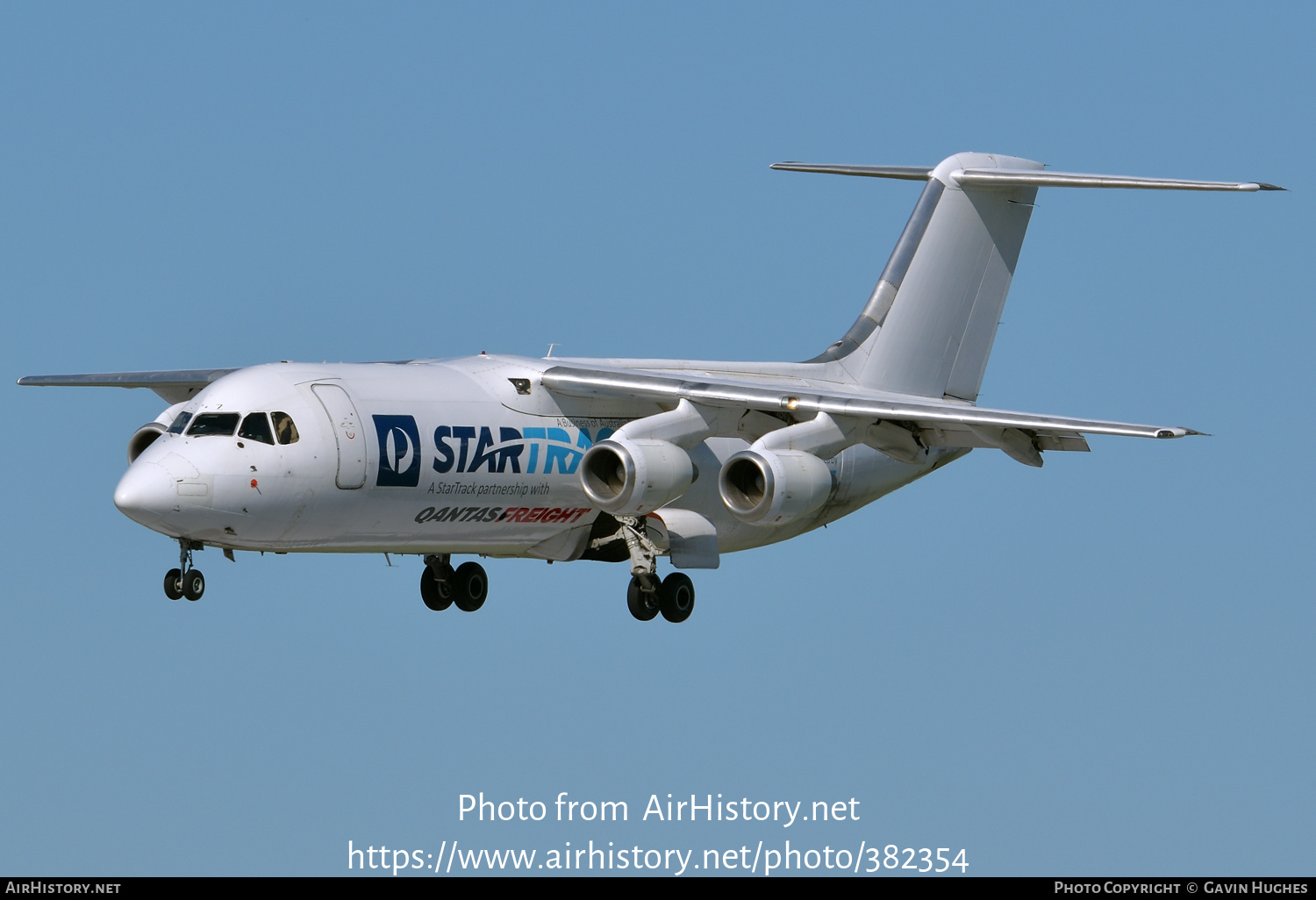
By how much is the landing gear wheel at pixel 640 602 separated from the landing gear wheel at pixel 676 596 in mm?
80

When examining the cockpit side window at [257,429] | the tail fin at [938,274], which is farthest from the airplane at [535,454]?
the tail fin at [938,274]

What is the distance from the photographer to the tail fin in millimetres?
19562

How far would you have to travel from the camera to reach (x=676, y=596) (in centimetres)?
1736

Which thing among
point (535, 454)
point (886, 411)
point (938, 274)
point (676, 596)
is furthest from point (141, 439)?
point (938, 274)

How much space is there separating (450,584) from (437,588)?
4.9 inches

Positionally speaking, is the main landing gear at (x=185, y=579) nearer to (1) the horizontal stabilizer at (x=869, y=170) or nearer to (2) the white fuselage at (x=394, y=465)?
(2) the white fuselage at (x=394, y=465)

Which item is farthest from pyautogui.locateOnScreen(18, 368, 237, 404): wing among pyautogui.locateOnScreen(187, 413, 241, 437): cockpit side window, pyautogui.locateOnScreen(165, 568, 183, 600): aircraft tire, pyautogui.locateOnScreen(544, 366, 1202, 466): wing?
pyautogui.locateOnScreen(544, 366, 1202, 466): wing

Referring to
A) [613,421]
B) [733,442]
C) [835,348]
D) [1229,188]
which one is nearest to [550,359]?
[613,421]

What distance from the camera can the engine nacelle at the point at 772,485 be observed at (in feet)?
51.7

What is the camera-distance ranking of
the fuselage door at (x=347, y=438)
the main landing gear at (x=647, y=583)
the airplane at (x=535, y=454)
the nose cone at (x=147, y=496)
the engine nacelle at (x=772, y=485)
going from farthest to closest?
1. the main landing gear at (x=647, y=583)
2. the engine nacelle at (x=772, y=485)
3. the fuselage door at (x=347, y=438)
4. the airplane at (x=535, y=454)
5. the nose cone at (x=147, y=496)

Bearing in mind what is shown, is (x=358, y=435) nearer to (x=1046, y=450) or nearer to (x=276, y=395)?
(x=276, y=395)

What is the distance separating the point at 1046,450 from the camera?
52.6 feet

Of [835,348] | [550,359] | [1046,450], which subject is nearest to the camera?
[1046,450]

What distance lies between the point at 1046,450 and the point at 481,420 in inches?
178
